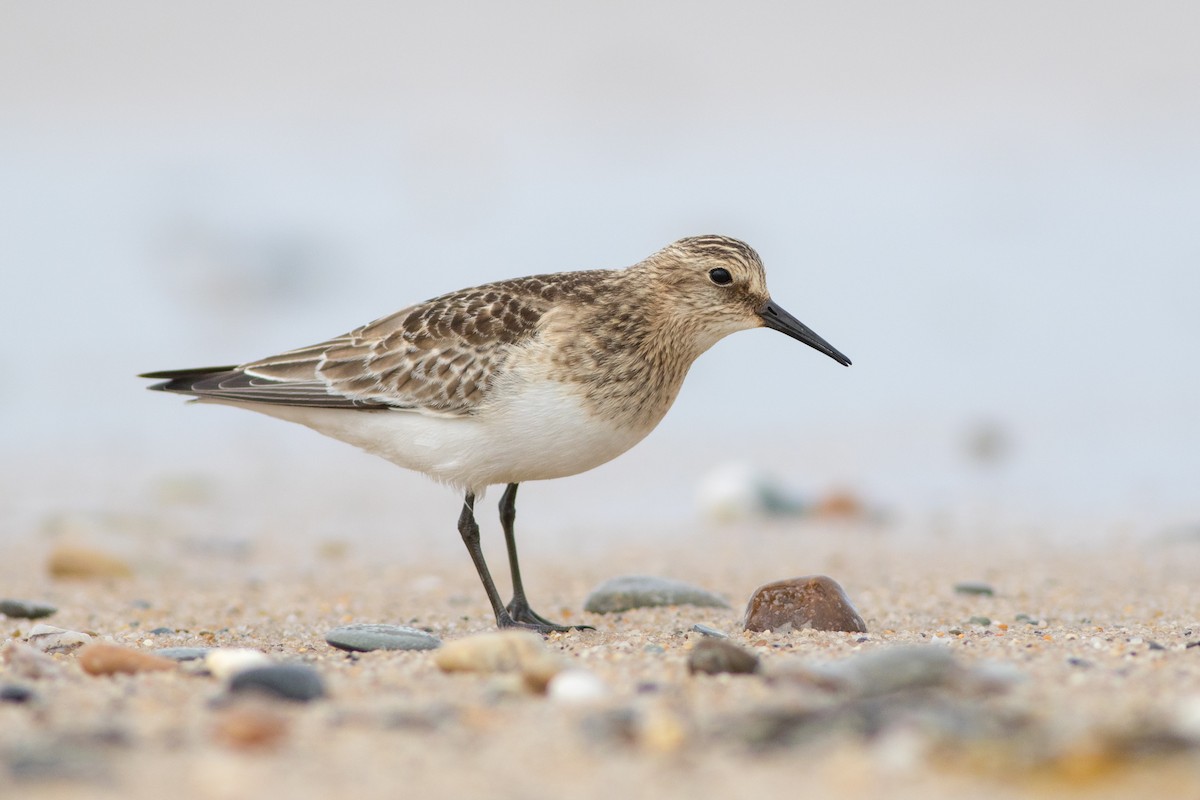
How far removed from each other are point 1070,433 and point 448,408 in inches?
284

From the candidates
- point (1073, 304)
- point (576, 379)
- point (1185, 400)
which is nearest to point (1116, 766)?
point (576, 379)

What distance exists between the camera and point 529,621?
6.36m

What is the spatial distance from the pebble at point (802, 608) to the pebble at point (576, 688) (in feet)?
5.34

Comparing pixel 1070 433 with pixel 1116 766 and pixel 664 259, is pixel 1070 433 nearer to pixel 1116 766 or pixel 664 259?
pixel 664 259

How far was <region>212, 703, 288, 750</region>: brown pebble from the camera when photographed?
348 centimetres

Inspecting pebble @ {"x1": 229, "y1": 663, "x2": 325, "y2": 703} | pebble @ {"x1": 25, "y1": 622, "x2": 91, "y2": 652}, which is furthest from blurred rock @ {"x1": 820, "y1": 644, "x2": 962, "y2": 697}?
pebble @ {"x1": 25, "y1": 622, "x2": 91, "y2": 652}

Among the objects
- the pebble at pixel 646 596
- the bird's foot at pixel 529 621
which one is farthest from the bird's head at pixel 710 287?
the bird's foot at pixel 529 621

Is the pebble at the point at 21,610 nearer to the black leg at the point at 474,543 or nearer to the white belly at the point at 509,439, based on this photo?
the white belly at the point at 509,439

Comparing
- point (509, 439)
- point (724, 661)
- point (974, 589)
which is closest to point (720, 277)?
point (509, 439)

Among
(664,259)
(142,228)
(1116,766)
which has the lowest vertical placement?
(1116,766)

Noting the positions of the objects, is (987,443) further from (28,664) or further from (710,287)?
(28,664)

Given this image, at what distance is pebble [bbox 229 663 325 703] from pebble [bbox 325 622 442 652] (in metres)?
0.96

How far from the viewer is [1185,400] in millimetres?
12445

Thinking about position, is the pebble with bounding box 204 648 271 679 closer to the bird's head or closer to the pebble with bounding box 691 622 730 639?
the pebble with bounding box 691 622 730 639
